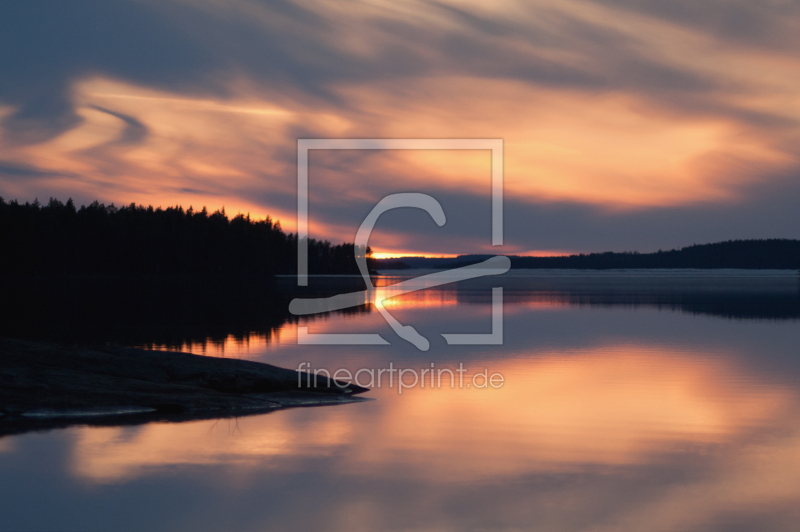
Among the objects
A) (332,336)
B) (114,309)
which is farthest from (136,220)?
(332,336)

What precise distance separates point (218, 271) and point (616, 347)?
156883 mm

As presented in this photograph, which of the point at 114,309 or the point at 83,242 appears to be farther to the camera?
the point at 83,242

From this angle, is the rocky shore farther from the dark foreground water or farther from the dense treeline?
the dense treeline

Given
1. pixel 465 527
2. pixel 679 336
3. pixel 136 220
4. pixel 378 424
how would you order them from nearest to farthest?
pixel 465 527 → pixel 378 424 → pixel 679 336 → pixel 136 220

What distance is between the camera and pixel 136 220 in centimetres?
16150

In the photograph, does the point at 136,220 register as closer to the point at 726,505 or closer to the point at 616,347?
the point at 616,347

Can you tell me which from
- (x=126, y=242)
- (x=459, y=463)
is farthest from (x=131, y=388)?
(x=126, y=242)

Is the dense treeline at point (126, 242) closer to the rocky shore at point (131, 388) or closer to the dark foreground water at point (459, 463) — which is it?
the rocky shore at point (131, 388)

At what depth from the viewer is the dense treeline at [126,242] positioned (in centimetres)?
13262

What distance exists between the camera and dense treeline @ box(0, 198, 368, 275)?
435ft

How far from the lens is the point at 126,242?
151 m

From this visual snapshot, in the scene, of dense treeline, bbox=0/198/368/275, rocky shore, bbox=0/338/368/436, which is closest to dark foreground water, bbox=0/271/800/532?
rocky shore, bbox=0/338/368/436

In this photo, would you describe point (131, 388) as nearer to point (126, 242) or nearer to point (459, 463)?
point (459, 463)

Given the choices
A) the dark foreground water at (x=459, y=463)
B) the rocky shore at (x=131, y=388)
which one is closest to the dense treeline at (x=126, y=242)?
the rocky shore at (x=131, y=388)
